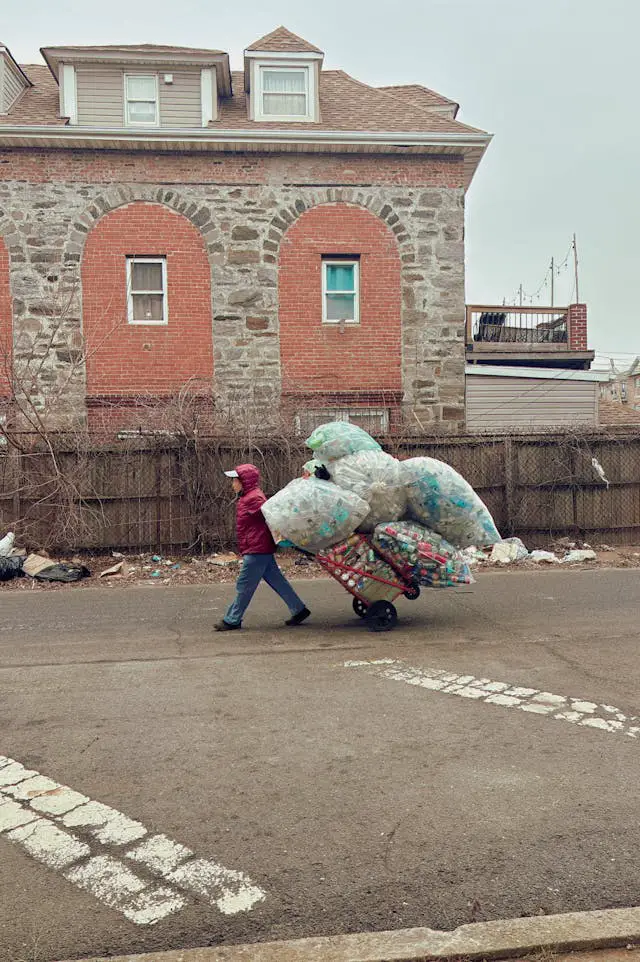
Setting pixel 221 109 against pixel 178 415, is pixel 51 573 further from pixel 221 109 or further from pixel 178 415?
pixel 221 109

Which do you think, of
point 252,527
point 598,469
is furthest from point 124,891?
point 598,469

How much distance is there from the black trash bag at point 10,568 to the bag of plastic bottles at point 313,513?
550 cm

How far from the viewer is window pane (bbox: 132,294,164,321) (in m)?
16.7

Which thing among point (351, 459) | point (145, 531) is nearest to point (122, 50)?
point (145, 531)

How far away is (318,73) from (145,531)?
11335 mm

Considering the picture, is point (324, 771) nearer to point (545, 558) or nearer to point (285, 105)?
point (545, 558)

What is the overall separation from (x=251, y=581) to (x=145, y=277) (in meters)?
11.0

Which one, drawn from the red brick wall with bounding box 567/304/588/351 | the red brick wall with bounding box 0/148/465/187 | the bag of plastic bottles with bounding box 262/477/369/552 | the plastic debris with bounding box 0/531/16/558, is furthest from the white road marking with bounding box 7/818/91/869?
the red brick wall with bounding box 567/304/588/351

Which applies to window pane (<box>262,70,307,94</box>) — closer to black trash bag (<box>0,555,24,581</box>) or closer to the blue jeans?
black trash bag (<box>0,555,24,581</box>)

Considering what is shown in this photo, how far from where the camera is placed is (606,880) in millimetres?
3076

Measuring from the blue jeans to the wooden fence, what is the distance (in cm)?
456

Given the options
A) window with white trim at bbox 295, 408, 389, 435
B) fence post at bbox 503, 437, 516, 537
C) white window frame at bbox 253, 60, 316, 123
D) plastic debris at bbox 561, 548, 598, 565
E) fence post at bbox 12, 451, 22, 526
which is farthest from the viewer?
white window frame at bbox 253, 60, 316, 123

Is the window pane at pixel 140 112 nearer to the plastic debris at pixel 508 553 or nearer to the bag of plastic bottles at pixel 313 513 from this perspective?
the plastic debris at pixel 508 553

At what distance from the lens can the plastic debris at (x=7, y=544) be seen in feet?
37.5
